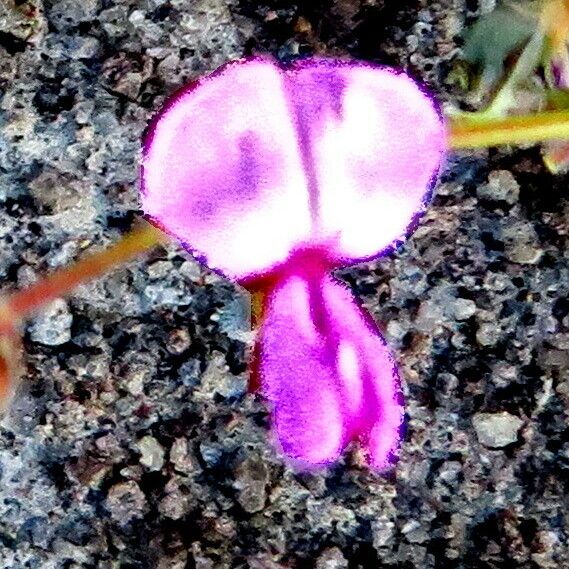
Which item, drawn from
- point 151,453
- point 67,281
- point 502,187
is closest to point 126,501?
point 151,453

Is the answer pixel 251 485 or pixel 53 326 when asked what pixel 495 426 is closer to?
pixel 251 485

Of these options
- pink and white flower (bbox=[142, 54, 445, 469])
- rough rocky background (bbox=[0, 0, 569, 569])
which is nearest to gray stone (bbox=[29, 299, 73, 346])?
rough rocky background (bbox=[0, 0, 569, 569])

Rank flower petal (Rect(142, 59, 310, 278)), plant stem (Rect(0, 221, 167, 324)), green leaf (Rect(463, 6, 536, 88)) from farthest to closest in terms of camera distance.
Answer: green leaf (Rect(463, 6, 536, 88)), plant stem (Rect(0, 221, 167, 324)), flower petal (Rect(142, 59, 310, 278))

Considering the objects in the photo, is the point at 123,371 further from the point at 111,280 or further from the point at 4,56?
the point at 4,56

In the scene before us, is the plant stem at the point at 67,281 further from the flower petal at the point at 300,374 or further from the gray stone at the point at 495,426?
the gray stone at the point at 495,426

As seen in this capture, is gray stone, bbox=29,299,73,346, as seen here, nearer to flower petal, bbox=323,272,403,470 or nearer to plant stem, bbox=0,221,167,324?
plant stem, bbox=0,221,167,324

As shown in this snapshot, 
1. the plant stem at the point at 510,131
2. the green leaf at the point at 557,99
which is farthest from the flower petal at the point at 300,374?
the green leaf at the point at 557,99
